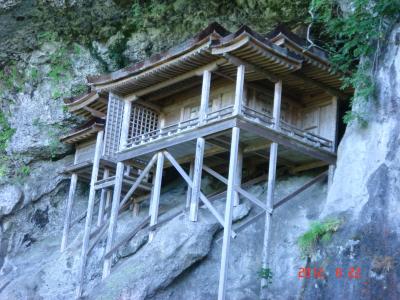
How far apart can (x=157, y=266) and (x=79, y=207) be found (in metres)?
9.20

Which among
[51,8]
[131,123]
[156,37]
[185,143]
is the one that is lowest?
[185,143]

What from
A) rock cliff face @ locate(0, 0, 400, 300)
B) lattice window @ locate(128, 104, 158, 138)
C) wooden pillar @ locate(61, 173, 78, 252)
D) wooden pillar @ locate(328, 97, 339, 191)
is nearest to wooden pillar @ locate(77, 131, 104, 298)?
rock cliff face @ locate(0, 0, 400, 300)

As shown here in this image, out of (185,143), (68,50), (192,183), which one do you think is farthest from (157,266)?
(68,50)

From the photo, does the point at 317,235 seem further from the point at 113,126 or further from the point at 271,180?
the point at 113,126

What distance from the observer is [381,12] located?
1775cm

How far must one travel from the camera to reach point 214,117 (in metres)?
19.2

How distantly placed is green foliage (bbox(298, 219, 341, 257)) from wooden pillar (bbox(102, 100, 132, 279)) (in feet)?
22.9

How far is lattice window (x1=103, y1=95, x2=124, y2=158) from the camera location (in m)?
22.3

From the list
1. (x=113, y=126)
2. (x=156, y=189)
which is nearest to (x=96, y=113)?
(x=113, y=126)

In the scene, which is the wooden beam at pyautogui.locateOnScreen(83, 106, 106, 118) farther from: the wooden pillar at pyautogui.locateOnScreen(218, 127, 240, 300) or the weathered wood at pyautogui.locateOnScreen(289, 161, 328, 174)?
the wooden pillar at pyautogui.locateOnScreen(218, 127, 240, 300)

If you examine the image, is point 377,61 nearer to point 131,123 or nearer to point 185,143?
point 185,143

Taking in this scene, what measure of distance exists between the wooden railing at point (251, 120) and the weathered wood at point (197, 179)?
2.13 feet

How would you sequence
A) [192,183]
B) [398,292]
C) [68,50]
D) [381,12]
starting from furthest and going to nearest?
1. [68,50]
2. [192,183]
3. [381,12]
4. [398,292]

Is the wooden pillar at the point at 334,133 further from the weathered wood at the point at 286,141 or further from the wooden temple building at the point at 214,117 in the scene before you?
the weathered wood at the point at 286,141
